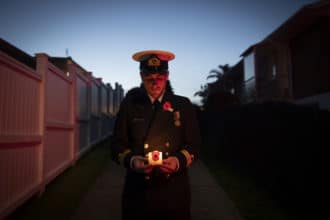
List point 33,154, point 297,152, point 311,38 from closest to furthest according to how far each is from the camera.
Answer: point 297,152
point 33,154
point 311,38

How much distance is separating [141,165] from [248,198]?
4.01 metres

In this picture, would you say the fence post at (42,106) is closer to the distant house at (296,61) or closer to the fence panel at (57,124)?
the fence panel at (57,124)

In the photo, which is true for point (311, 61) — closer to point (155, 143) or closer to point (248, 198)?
point (248, 198)

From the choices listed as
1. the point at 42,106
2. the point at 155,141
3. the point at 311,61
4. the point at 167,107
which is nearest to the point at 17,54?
the point at 42,106

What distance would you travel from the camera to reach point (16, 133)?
4531mm

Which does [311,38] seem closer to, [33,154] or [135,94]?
[33,154]

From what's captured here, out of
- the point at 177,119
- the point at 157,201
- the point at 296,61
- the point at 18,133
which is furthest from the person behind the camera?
the point at 296,61

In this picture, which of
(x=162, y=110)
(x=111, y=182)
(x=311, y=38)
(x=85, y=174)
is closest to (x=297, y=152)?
(x=162, y=110)

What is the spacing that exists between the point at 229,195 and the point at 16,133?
3580 millimetres

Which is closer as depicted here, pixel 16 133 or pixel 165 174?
pixel 165 174

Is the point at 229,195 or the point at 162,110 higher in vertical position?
the point at 162,110

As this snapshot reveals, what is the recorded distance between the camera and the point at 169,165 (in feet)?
7.16

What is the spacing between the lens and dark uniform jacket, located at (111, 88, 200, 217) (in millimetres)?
2342

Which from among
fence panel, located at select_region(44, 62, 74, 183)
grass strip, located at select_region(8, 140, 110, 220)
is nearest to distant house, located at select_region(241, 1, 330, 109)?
grass strip, located at select_region(8, 140, 110, 220)
